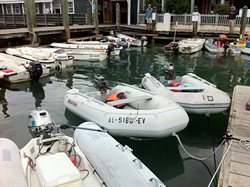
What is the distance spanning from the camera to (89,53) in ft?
43.9

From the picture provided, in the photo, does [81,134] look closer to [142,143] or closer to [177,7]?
[142,143]

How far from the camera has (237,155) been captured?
3.89m

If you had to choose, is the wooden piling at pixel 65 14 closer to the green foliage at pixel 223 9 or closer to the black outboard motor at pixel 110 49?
the black outboard motor at pixel 110 49

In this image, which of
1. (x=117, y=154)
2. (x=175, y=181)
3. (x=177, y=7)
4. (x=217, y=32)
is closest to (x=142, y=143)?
(x=175, y=181)

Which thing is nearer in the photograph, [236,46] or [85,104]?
[85,104]

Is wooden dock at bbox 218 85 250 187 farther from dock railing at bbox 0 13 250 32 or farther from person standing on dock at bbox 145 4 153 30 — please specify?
person standing on dock at bbox 145 4 153 30

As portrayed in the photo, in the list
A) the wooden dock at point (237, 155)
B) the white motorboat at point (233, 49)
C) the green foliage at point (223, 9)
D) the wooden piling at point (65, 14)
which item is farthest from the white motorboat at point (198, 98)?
the green foliage at point (223, 9)

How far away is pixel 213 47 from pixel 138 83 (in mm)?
8257

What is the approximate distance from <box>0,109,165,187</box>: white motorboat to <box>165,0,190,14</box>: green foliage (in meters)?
17.4

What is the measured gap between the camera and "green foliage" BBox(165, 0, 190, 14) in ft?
64.5

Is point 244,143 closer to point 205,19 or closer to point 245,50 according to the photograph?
point 245,50

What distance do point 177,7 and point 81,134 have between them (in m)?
17.7

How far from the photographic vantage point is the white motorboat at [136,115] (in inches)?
189

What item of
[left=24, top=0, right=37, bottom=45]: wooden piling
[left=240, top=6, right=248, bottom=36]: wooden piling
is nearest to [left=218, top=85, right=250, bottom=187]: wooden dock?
[left=24, top=0, right=37, bottom=45]: wooden piling
